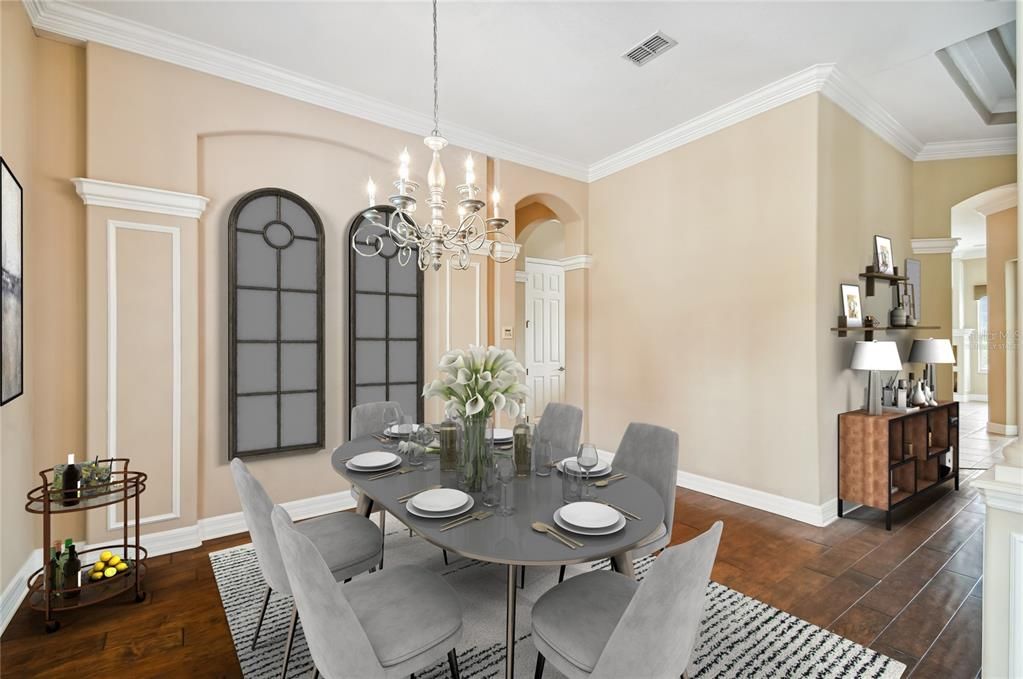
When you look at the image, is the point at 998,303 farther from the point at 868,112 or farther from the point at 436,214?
the point at 436,214

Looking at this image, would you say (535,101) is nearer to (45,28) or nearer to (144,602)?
(45,28)

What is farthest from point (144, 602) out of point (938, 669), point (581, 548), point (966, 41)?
point (966, 41)

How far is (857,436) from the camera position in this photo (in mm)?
3365

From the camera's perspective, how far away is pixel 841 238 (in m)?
3.50

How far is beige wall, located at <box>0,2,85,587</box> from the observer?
2424mm

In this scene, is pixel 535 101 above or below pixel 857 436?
above

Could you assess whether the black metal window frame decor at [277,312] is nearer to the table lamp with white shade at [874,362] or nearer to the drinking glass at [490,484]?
the drinking glass at [490,484]

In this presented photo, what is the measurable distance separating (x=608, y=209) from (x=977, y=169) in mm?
3429

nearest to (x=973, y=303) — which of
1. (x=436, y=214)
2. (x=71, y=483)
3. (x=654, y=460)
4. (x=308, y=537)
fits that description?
(x=654, y=460)

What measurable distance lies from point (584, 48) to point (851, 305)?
2681mm

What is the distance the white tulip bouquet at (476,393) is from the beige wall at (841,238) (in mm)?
2552

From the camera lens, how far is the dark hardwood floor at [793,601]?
191 cm

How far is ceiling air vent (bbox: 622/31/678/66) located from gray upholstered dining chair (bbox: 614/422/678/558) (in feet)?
7.65

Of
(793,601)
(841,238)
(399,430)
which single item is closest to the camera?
(793,601)
